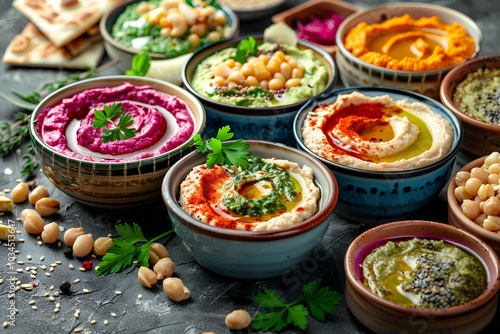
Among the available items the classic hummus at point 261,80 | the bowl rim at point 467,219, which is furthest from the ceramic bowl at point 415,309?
the classic hummus at point 261,80

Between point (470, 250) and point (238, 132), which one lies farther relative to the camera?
point (238, 132)

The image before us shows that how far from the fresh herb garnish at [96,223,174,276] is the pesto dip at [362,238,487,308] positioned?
1409 millimetres

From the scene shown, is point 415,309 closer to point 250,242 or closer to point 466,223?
point 466,223

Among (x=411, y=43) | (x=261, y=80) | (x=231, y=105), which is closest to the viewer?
(x=231, y=105)

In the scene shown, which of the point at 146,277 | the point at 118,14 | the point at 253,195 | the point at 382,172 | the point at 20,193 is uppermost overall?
the point at 382,172

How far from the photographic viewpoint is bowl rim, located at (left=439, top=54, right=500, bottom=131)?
190 inches

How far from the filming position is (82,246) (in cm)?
434

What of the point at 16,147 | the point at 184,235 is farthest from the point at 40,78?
the point at 184,235

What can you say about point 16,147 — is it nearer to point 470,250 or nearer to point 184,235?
point 184,235

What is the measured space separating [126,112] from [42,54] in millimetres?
2169

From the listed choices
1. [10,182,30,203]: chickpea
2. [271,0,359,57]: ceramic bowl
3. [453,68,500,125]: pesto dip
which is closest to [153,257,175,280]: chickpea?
[10,182,30,203]: chickpea

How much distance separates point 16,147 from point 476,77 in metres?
3.76

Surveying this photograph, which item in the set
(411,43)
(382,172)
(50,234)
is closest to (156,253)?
(50,234)

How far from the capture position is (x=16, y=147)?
5.45 metres
